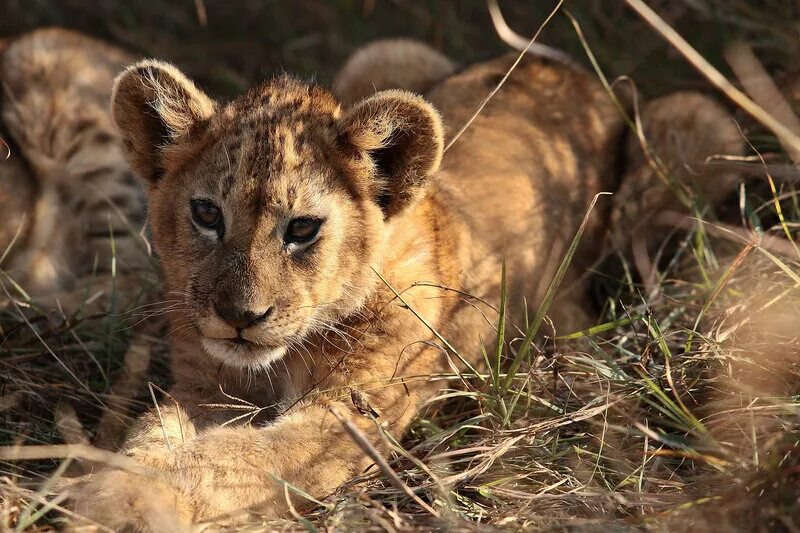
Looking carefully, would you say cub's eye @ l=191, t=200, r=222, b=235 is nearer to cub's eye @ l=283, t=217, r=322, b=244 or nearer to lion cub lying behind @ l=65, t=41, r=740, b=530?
lion cub lying behind @ l=65, t=41, r=740, b=530

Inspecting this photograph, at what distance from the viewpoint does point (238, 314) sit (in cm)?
341

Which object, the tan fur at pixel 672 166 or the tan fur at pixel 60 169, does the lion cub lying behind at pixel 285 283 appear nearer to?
the tan fur at pixel 672 166

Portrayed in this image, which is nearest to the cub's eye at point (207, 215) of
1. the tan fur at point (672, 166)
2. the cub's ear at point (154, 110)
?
the cub's ear at point (154, 110)

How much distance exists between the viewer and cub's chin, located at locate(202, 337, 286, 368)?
3.56 meters

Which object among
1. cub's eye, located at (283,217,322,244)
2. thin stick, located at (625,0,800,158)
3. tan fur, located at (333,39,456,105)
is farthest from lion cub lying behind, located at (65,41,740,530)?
tan fur, located at (333,39,456,105)

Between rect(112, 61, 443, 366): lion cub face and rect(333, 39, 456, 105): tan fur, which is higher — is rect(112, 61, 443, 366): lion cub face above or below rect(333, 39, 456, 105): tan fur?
above

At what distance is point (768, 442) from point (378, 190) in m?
1.65

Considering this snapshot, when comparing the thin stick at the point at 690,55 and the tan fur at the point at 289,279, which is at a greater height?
the thin stick at the point at 690,55

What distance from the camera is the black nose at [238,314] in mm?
3408

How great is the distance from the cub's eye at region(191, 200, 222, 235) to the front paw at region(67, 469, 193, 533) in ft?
3.03

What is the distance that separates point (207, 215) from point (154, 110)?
603 mm

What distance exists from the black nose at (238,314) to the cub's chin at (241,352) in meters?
0.12

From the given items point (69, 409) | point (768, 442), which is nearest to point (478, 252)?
point (768, 442)

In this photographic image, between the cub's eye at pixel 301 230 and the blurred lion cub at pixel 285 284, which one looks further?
the cub's eye at pixel 301 230
